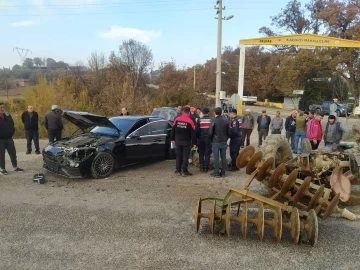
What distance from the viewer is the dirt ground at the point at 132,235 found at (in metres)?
3.97

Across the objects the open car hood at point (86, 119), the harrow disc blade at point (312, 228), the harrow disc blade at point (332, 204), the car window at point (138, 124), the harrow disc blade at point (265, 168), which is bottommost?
the harrow disc blade at point (312, 228)

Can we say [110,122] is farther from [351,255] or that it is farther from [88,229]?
[351,255]

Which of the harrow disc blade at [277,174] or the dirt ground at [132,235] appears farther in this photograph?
the harrow disc blade at [277,174]

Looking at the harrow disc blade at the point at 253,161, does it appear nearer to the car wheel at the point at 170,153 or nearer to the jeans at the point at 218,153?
the jeans at the point at 218,153

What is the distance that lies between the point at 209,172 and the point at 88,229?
164 inches

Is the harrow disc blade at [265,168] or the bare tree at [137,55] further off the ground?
the bare tree at [137,55]

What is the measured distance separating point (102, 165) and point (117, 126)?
1304 mm

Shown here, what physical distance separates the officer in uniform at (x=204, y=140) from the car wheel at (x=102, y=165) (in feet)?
7.49

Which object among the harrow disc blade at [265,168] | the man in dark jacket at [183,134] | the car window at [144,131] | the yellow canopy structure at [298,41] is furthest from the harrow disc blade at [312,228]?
the yellow canopy structure at [298,41]

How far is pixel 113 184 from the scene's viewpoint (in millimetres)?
7238

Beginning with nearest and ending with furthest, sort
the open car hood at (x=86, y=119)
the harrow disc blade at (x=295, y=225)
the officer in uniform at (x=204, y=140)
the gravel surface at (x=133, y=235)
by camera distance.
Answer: the gravel surface at (x=133, y=235) → the harrow disc blade at (x=295, y=225) → the open car hood at (x=86, y=119) → the officer in uniform at (x=204, y=140)

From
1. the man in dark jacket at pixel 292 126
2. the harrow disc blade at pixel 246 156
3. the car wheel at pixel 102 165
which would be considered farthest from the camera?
the man in dark jacket at pixel 292 126

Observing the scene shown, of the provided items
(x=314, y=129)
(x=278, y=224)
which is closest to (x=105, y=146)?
(x=278, y=224)

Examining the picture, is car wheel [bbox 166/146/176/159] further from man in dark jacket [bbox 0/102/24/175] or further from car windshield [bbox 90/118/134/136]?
man in dark jacket [bbox 0/102/24/175]
